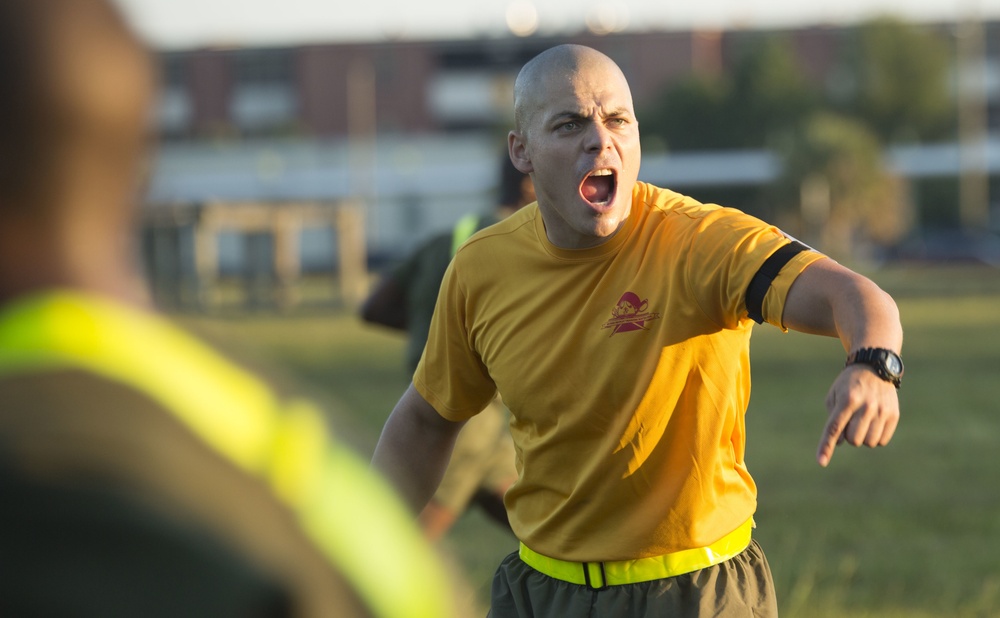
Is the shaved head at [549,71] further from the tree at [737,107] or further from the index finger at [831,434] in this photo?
the tree at [737,107]

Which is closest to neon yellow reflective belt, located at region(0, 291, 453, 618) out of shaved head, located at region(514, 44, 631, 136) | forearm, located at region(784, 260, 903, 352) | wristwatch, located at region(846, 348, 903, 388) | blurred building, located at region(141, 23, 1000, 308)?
wristwatch, located at region(846, 348, 903, 388)

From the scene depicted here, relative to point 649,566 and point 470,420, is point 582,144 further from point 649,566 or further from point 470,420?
point 470,420

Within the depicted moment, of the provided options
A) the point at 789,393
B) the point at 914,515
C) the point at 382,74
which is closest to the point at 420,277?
the point at 914,515

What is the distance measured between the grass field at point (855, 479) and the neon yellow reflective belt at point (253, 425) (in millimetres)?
53

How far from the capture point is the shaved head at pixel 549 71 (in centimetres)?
361

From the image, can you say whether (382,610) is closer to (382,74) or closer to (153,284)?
(153,284)

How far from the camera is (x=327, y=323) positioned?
1191 inches

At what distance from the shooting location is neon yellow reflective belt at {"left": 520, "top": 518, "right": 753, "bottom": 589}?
351cm

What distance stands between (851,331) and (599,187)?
34.8 inches

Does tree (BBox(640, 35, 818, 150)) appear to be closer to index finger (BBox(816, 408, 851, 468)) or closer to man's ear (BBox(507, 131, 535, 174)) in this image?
man's ear (BBox(507, 131, 535, 174))

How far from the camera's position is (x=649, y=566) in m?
3.51

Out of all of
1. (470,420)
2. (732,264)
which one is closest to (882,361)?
(732,264)

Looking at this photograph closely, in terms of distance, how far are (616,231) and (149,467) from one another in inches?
105

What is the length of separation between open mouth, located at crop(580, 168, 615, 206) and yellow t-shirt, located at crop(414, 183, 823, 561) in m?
0.09
